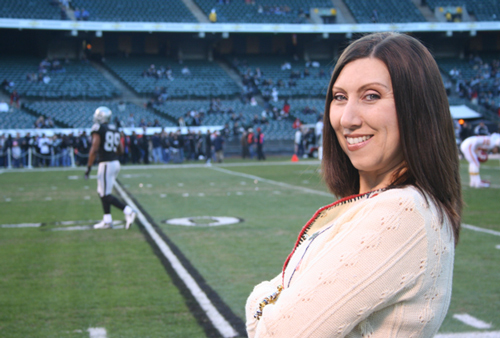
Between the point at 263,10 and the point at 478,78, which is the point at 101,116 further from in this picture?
the point at 478,78

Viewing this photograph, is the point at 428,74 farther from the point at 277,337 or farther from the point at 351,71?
the point at 277,337

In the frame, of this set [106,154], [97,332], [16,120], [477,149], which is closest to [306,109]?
[16,120]

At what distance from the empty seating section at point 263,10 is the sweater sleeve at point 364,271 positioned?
42312 millimetres

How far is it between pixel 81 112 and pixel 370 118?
32.8 metres

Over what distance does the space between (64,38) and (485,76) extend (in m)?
31.1

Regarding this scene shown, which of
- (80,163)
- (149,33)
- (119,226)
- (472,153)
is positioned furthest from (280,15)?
(119,226)

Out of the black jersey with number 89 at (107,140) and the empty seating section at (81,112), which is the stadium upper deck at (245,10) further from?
the black jersey with number 89 at (107,140)

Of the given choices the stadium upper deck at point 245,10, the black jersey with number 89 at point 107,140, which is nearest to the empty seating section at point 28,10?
the stadium upper deck at point 245,10

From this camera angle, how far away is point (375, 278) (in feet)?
3.85

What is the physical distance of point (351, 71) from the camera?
4.65ft

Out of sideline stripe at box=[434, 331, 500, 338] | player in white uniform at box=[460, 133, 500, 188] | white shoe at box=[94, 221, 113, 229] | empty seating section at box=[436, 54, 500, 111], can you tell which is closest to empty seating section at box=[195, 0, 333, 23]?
empty seating section at box=[436, 54, 500, 111]

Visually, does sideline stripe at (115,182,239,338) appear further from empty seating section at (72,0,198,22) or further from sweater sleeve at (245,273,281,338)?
empty seating section at (72,0,198,22)

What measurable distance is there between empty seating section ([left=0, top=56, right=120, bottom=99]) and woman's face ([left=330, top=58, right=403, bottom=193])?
35.2 metres

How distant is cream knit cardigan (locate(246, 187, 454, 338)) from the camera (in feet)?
3.86
